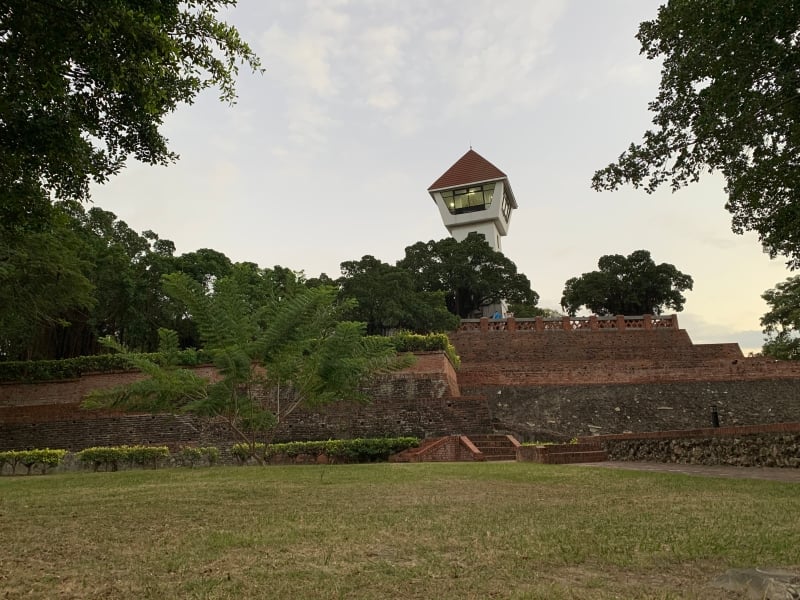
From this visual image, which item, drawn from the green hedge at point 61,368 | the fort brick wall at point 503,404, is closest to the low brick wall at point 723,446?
the fort brick wall at point 503,404

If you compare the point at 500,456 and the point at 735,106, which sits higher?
the point at 735,106

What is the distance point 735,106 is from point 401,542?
7.53 meters

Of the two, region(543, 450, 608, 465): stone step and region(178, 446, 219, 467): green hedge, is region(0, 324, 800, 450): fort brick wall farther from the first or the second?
region(543, 450, 608, 465): stone step

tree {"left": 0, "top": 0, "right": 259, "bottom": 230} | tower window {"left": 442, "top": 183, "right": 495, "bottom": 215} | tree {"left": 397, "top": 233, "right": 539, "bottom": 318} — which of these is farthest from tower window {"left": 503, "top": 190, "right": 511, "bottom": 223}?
tree {"left": 0, "top": 0, "right": 259, "bottom": 230}

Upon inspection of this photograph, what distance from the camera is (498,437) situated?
16609 mm

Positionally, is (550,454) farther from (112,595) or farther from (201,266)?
(201,266)

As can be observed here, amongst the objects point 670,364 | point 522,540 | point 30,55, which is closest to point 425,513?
point 522,540

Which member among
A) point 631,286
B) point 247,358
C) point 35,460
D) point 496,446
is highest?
point 631,286

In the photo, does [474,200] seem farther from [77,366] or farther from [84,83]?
[84,83]

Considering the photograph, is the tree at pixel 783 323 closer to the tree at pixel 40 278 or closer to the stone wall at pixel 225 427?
the stone wall at pixel 225 427

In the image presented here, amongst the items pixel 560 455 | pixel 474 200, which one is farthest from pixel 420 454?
pixel 474 200

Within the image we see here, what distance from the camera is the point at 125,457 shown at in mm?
14883

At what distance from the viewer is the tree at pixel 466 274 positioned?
40406mm

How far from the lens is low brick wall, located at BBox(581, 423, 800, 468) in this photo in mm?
8578
